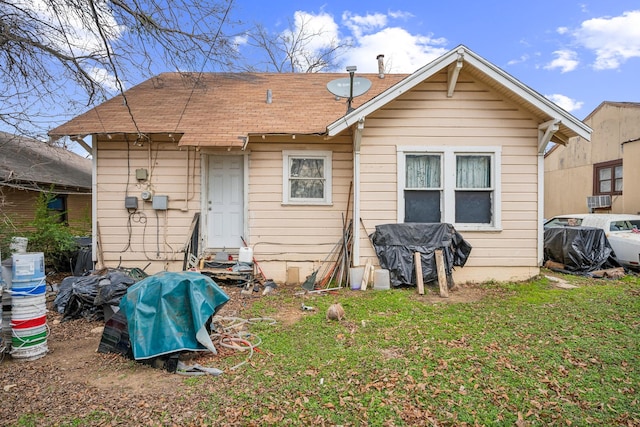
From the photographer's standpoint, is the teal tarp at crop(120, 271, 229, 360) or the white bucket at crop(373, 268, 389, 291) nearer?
the teal tarp at crop(120, 271, 229, 360)

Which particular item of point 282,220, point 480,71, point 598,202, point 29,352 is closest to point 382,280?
point 282,220

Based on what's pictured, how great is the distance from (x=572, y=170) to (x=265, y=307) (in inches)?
643

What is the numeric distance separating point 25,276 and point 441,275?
606cm

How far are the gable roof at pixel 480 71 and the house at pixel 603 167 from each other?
659 cm

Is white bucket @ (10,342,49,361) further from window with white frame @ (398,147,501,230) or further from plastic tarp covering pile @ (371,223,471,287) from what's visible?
window with white frame @ (398,147,501,230)

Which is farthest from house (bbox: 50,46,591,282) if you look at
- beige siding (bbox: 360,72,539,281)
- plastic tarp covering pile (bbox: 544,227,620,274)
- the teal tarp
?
the teal tarp

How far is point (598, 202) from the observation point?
13.5m

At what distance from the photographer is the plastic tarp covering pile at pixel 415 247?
6535 mm

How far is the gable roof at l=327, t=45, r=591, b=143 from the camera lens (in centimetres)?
625

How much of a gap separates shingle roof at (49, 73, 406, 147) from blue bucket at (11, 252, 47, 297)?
3463 millimetres

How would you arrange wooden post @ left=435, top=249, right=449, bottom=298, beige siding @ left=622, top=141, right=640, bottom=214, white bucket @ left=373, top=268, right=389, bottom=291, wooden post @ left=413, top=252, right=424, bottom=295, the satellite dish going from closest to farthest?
1. wooden post @ left=435, top=249, right=449, bottom=298
2. wooden post @ left=413, top=252, right=424, bottom=295
3. white bucket @ left=373, top=268, right=389, bottom=291
4. the satellite dish
5. beige siding @ left=622, top=141, right=640, bottom=214

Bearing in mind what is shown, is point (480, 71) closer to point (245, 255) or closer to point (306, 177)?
point (306, 177)

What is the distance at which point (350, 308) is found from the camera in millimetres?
5422

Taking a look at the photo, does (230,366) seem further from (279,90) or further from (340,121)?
(279,90)
